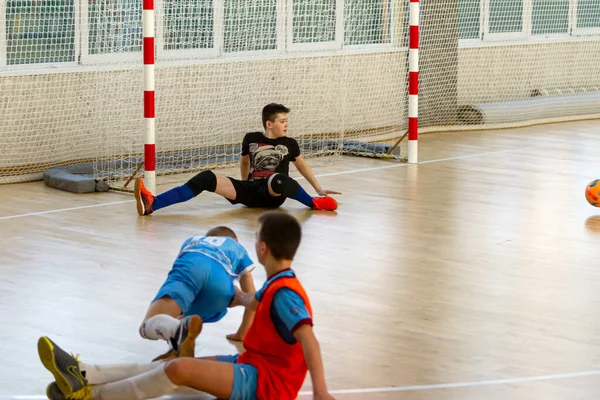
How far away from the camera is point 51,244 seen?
5809 mm

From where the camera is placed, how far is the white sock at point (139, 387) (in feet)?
10.8

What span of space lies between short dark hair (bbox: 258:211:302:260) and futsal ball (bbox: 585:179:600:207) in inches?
155

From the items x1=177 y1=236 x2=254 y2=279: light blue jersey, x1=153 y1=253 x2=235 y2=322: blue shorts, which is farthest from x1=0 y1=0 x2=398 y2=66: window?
x1=153 y1=253 x2=235 y2=322: blue shorts

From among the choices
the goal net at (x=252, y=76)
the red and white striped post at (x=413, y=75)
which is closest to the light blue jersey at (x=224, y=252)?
the goal net at (x=252, y=76)

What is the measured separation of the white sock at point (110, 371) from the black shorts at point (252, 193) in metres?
3.34

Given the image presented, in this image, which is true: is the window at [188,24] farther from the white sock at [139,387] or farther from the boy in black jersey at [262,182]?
the white sock at [139,387]

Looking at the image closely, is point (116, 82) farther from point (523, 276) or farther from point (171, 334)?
point (171, 334)

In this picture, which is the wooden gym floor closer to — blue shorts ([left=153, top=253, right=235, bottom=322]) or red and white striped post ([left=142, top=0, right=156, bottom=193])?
blue shorts ([left=153, top=253, right=235, bottom=322])

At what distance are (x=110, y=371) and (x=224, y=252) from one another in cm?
73

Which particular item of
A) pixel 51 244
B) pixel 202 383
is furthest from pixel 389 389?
pixel 51 244

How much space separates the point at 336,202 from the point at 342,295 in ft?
7.12

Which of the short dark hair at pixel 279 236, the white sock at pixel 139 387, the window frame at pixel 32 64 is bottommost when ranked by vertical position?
the white sock at pixel 139 387

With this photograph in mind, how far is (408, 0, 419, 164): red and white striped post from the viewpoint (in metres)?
8.55

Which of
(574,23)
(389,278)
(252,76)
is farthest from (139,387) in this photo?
(574,23)
